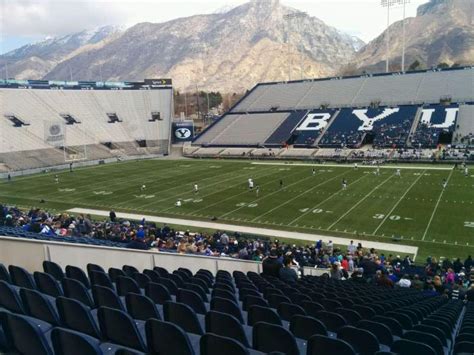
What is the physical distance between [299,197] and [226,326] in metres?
31.4

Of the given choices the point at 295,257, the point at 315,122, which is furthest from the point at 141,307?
the point at 315,122

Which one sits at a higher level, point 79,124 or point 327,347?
point 79,124

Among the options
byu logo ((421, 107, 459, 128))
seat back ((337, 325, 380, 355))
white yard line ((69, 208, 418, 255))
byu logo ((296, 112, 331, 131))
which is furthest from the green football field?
seat back ((337, 325, 380, 355))

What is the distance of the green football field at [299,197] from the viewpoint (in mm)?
26375

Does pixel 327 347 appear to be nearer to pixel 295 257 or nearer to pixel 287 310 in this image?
pixel 287 310

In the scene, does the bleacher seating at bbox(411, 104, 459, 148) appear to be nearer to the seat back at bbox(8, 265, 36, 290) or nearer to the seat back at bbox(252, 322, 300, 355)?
the seat back at bbox(8, 265, 36, 290)

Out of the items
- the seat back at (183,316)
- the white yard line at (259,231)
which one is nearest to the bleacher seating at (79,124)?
the white yard line at (259,231)

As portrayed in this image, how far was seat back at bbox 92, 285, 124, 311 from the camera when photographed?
483cm

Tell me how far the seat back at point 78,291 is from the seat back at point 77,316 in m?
1.11

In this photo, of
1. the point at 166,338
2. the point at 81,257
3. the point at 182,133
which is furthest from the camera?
the point at 182,133

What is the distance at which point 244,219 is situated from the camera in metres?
29.7

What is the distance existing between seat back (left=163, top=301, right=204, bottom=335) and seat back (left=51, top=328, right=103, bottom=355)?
1291 millimetres

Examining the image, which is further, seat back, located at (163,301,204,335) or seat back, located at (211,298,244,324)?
seat back, located at (211,298,244,324)

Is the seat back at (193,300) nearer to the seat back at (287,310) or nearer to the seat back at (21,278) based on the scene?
the seat back at (287,310)
